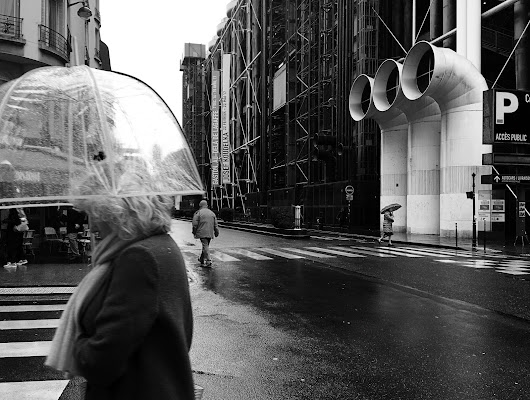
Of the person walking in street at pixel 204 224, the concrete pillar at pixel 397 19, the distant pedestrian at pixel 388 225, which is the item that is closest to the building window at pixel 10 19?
the person walking in street at pixel 204 224

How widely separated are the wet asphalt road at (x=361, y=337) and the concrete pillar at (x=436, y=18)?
833 inches

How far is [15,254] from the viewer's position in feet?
46.0

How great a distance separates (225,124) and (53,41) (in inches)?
1907

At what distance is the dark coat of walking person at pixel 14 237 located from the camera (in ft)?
43.7

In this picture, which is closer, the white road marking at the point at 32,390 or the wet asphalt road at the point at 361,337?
the white road marking at the point at 32,390

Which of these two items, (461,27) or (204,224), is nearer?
(204,224)

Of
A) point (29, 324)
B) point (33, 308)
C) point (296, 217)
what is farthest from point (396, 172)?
point (29, 324)

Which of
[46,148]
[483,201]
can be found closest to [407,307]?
[46,148]

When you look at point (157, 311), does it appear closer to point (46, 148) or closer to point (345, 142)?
point (46, 148)

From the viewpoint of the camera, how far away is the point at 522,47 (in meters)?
27.5

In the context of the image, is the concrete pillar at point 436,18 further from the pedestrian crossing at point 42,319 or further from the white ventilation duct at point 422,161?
the pedestrian crossing at point 42,319

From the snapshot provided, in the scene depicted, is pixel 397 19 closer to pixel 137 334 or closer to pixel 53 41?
pixel 53 41

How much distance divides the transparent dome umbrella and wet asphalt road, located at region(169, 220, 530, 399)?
8.99 feet

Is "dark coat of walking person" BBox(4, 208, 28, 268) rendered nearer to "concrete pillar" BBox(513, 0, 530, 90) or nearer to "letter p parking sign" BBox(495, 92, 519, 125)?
"letter p parking sign" BBox(495, 92, 519, 125)
